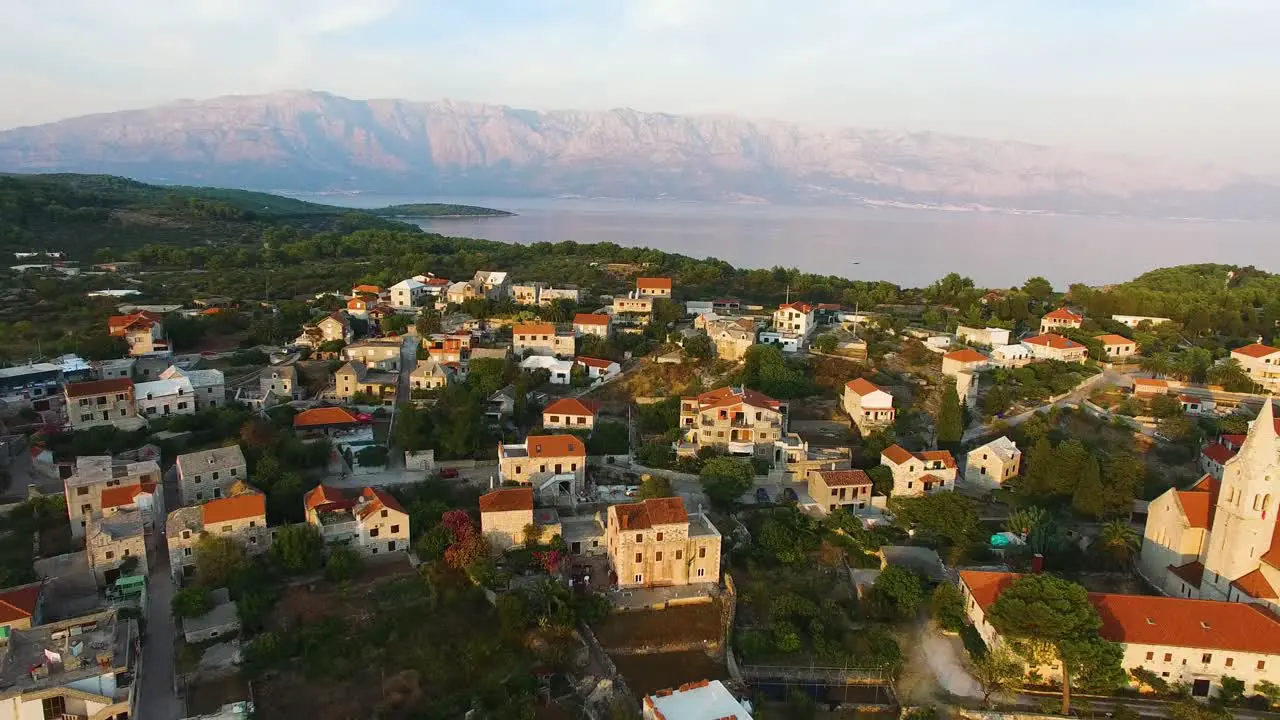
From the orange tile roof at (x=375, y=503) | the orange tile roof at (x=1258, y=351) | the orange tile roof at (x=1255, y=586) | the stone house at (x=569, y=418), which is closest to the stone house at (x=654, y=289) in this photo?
the stone house at (x=569, y=418)

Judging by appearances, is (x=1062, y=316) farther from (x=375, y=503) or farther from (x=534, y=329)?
(x=375, y=503)

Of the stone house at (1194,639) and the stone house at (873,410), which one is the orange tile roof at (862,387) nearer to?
the stone house at (873,410)

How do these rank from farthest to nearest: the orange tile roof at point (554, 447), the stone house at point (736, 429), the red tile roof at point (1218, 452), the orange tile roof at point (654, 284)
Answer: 1. the orange tile roof at point (654, 284)
2. the stone house at point (736, 429)
3. the red tile roof at point (1218, 452)
4. the orange tile roof at point (554, 447)

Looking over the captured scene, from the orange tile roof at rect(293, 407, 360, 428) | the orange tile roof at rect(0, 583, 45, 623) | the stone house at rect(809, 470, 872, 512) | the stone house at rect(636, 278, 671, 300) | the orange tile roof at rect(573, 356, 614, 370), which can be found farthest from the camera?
the stone house at rect(636, 278, 671, 300)

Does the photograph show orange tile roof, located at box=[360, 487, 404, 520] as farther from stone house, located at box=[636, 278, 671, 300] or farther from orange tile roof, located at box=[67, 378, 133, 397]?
stone house, located at box=[636, 278, 671, 300]

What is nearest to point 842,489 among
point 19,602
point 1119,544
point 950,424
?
point 950,424

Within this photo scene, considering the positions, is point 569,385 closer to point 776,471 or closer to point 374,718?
point 776,471

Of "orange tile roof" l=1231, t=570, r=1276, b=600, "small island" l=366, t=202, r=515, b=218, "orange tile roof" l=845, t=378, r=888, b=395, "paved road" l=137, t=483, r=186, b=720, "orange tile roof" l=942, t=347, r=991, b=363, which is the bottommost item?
"paved road" l=137, t=483, r=186, b=720

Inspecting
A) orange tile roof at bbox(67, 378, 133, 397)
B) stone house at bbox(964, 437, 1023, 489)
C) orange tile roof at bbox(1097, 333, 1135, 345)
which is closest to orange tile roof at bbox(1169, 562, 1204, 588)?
stone house at bbox(964, 437, 1023, 489)
